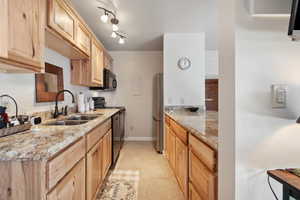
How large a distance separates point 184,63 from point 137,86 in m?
1.66

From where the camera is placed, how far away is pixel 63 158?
3.70 feet

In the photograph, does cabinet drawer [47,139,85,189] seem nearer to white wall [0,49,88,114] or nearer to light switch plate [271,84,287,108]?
white wall [0,49,88,114]

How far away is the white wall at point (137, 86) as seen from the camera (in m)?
5.11

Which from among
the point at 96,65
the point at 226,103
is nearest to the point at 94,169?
the point at 226,103

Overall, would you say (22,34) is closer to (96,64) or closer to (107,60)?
(96,64)

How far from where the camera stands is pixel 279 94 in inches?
34.9

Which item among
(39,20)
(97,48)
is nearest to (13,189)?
(39,20)

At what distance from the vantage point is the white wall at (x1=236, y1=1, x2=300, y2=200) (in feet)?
2.87

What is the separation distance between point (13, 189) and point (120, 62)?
447 cm

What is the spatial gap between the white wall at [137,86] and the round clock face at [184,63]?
124 cm

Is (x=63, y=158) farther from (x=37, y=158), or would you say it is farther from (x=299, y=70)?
(x=299, y=70)

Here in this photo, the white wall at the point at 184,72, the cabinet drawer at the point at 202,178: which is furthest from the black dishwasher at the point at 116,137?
the cabinet drawer at the point at 202,178

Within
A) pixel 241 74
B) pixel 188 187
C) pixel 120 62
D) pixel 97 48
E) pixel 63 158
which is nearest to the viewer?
pixel 241 74

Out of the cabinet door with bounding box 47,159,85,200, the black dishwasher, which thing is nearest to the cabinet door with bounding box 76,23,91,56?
the black dishwasher
